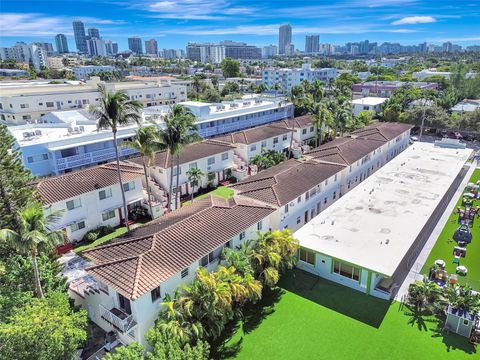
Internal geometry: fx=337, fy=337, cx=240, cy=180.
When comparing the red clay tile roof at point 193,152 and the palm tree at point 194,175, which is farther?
the red clay tile roof at point 193,152

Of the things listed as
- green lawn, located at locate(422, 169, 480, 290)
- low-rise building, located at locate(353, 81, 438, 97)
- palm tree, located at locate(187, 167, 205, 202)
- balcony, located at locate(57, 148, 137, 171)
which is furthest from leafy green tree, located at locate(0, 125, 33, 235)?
low-rise building, located at locate(353, 81, 438, 97)

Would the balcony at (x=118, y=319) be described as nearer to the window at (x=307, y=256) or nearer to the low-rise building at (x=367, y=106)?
the window at (x=307, y=256)

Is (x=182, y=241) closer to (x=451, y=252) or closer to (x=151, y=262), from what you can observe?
(x=151, y=262)

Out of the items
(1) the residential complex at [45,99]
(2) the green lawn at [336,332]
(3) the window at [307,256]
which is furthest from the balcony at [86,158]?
(2) the green lawn at [336,332]

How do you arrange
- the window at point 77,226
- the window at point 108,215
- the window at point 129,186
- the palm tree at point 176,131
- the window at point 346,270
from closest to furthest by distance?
the window at point 346,270
the palm tree at point 176,131
the window at point 77,226
the window at point 108,215
the window at point 129,186

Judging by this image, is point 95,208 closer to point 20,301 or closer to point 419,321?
point 20,301

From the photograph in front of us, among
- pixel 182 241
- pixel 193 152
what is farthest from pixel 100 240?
pixel 193 152
